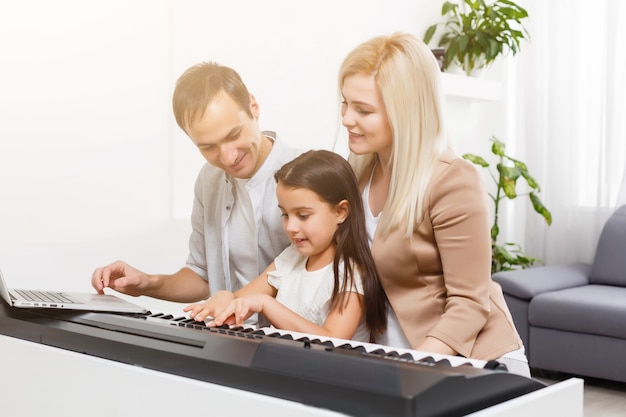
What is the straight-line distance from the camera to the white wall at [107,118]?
8.82ft

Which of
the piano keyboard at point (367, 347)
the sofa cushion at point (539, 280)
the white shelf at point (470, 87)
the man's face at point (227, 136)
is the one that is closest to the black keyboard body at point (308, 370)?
the piano keyboard at point (367, 347)

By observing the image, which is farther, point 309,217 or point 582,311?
point 582,311

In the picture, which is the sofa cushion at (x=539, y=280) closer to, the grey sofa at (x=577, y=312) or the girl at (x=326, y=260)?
the grey sofa at (x=577, y=312)

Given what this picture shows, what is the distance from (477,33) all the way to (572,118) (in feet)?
2.63

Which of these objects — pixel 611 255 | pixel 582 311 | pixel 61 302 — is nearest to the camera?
pixel 61 302

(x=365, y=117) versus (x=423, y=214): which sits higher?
(x=365, y=117)

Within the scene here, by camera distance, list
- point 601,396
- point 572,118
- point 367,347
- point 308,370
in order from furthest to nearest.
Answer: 1. point 572,118
2. point 601,396
3. point 367,347
4. point 308,370

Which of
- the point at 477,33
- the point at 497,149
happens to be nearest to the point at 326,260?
the point at 497,149

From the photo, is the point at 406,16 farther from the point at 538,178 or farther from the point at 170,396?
the point at 170,396

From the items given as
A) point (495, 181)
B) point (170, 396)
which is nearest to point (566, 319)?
point (495, 181)

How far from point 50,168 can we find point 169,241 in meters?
0.60

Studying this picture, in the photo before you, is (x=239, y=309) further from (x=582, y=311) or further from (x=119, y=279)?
(x=582, y=311)

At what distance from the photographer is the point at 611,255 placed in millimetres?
4680

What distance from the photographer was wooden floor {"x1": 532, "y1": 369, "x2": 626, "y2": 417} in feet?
11.9
